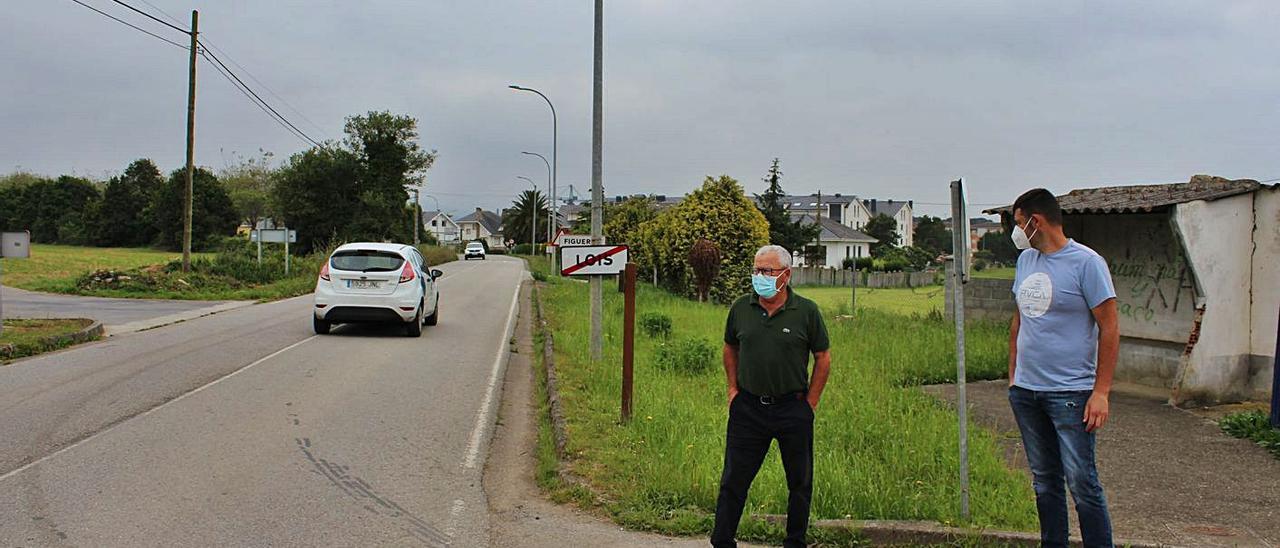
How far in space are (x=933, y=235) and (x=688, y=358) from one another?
89.2m

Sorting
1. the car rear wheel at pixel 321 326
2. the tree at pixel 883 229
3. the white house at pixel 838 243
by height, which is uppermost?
the tree at pixel 883 229

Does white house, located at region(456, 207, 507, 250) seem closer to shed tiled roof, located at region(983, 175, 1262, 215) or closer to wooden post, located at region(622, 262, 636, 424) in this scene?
shed tiled roof, located at region(983, 175, 1262, 215)

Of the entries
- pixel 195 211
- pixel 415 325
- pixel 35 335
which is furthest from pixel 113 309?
pixel 195 211

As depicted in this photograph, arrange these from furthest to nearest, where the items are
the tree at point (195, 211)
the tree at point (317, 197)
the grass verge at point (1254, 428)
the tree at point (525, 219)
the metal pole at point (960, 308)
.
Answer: the tree at point (525, 219)
the tree at point (195, 211)
the tree at point (317, 197)
the grass verge at point (1254, 428)
the metal pole at point (960, 308)

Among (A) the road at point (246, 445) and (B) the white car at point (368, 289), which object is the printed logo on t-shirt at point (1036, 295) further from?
(B) the white car at point (368, 289)

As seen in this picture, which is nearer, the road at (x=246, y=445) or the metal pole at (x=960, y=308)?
the metal pole at (x=960, y=308)

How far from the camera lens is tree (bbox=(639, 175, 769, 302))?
27688mm

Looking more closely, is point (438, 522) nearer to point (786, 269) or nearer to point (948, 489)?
point (786, 269)

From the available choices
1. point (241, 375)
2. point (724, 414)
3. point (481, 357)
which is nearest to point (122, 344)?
point (241, 375)

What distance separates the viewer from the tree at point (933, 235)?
3656 inches

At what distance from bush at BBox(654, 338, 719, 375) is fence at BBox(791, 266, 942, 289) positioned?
36045 millimetres

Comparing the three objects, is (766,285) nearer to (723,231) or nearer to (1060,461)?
(1060,461)

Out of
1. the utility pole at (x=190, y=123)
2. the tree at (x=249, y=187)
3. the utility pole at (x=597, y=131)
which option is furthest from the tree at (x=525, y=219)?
the utility pole at (x=597, y=131)

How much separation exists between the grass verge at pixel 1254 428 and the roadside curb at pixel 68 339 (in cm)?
1471
